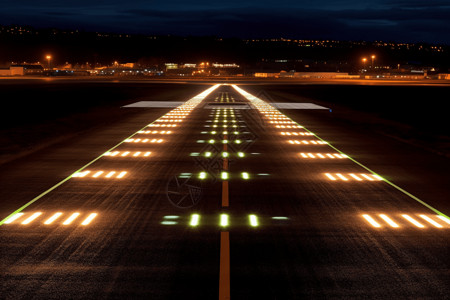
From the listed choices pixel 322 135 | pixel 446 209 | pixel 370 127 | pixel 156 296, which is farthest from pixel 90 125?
pixel 156 296

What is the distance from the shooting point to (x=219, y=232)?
Result: 1082 cm

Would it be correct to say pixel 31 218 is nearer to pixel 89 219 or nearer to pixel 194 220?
pixel 89 219

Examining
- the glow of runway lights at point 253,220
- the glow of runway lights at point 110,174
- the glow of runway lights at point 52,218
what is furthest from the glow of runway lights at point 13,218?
the glow of runway lights at point 253,220

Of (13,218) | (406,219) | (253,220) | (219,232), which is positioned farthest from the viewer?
(406,219)

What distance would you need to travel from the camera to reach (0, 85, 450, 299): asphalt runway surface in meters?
8.10

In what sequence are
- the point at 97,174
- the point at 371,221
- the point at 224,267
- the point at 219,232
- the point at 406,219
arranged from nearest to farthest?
the point at 224,267, the point at 219,232, the point at 371,221, the point at 406,219, the point at 97,174

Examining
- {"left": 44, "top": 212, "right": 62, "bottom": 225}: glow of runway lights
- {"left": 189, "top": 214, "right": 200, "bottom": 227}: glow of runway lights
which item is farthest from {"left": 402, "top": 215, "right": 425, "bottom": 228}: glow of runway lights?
{"left": 44, "top": 212, "right": 62, "bottom": 225}: glow of runway lights

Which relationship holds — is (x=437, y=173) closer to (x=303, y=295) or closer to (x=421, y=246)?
(x=421, y=246)

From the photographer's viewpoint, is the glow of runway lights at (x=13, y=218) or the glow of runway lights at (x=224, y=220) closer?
the glow of runway lights at (x=224, y=220)

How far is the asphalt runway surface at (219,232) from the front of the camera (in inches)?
319

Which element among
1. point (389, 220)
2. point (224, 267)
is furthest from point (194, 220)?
point (389, 220)

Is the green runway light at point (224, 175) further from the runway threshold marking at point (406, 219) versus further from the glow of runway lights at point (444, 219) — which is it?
the glow of runway lights at point (444, 219)

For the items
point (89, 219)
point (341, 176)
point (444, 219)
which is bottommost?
point (341, 176)

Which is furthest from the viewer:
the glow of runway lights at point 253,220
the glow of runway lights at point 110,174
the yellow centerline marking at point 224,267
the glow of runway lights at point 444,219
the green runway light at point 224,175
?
the glow of runway lights at point 110,174
